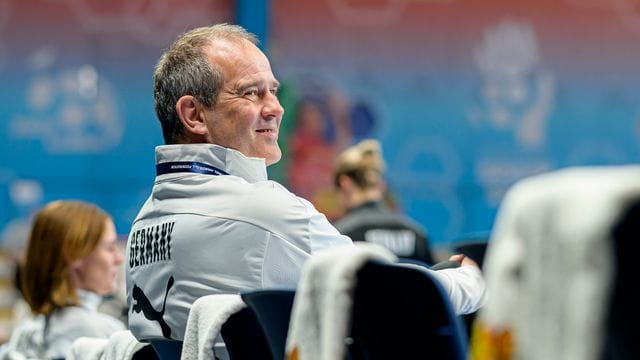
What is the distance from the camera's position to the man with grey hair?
2211mm

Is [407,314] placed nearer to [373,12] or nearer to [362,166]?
[362,166]

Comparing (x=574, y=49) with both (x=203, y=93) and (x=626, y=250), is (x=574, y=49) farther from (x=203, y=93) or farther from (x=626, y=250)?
(x=626, y=250)

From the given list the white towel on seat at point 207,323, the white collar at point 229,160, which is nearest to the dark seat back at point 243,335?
the white towel on seat at point 207,323

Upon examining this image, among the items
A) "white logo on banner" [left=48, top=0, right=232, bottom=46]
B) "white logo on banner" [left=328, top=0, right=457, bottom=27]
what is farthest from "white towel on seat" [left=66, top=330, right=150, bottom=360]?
"white logo on banner" [left=328, top=0, right=457, bottom=27]

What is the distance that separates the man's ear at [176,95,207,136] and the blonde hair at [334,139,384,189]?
3.35 m

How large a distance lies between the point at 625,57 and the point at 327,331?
30.0ft

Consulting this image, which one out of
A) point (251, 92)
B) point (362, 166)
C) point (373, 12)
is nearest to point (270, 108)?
point (251, 92)

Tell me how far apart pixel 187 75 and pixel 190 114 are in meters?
0.08

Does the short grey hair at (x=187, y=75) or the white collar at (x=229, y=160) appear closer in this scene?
the white collar at (x=229, y=160)

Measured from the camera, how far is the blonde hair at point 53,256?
11.7 ft

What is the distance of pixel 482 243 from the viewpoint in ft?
9.20

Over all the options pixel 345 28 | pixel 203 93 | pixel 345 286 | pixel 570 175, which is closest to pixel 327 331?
pixel 345 286

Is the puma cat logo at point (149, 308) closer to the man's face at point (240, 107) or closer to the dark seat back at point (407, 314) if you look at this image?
the man's face at point (240, 107)

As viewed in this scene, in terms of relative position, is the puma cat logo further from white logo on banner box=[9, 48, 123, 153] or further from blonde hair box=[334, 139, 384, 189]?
white logo on banner box=[9, 48, 123, 153]
